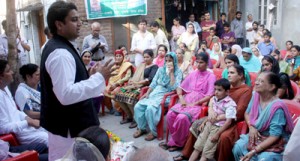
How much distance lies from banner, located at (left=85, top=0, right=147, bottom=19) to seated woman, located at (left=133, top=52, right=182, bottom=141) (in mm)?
3573

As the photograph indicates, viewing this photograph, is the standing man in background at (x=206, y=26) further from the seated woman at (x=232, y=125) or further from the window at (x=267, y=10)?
the seated woman at (x=232, y=125)

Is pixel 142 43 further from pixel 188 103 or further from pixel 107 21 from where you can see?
pixel 188 103

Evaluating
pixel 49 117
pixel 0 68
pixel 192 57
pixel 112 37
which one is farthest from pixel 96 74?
pixel 112 37

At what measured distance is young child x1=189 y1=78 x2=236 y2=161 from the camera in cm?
317

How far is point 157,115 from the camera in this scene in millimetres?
4172

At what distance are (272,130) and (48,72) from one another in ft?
6.40

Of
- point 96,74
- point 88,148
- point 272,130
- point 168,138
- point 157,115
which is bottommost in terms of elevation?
point 168,138

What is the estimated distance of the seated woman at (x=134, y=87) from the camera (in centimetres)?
480

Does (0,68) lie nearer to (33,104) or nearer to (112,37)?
(33,104)

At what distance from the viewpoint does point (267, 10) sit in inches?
422

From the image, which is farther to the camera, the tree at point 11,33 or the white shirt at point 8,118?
the tree at point 11,33

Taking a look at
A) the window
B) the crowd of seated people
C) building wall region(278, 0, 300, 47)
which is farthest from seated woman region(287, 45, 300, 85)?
the window

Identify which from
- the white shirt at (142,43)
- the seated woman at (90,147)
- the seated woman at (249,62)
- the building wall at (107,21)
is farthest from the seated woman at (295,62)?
the seated woman at (90,147)

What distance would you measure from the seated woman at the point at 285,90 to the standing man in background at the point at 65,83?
2.57m
